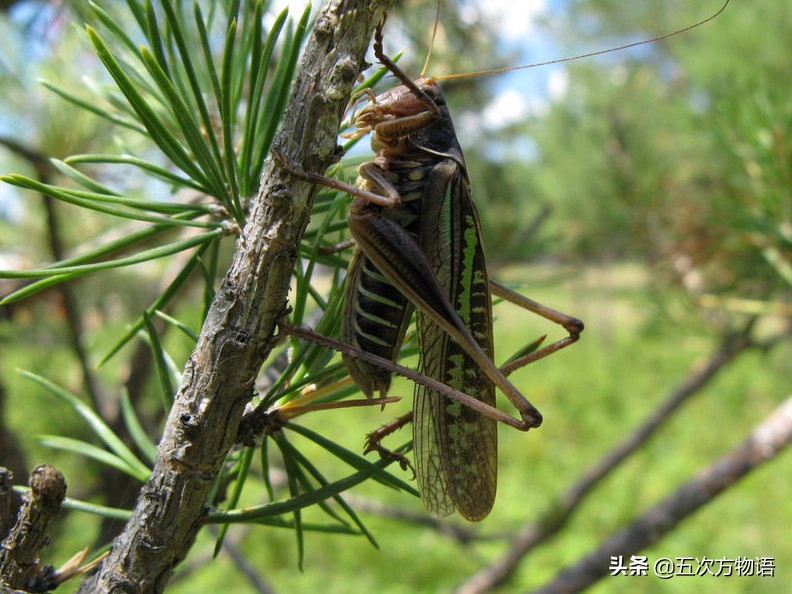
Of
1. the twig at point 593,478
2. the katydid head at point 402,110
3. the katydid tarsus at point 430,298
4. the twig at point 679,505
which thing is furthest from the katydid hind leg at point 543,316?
the twig at point 593,478

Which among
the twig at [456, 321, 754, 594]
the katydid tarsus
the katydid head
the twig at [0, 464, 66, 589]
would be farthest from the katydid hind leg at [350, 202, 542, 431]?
the twig at [456, 321, 754, 594]

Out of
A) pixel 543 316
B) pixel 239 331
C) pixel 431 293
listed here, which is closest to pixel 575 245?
pixel 543 316

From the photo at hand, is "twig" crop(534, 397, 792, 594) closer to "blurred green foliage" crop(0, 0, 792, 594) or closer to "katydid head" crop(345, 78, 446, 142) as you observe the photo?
"blurred green foliage" crop(0, 0, 792, 594)

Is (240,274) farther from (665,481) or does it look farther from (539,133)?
(665,481)

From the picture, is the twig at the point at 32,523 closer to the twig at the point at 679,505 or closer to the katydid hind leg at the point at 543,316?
the katydid hind leg at the point at 543,316

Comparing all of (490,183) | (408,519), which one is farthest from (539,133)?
(408,519)

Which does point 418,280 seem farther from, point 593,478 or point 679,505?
point 593,478
